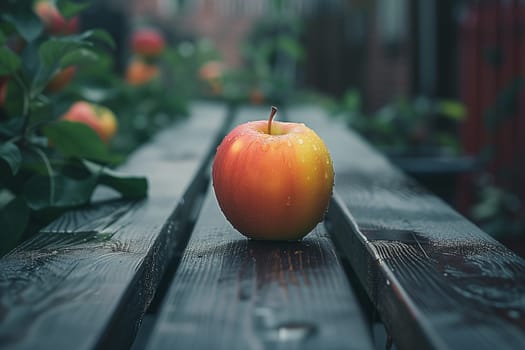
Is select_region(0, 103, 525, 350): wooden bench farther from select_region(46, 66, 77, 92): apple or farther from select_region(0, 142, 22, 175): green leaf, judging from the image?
select_region(46, 66, 77, 92): apple

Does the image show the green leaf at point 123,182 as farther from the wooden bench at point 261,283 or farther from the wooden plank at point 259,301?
the wooden plank at point 259,301

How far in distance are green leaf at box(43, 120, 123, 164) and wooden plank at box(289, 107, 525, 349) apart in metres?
0.46

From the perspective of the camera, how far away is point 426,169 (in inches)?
109

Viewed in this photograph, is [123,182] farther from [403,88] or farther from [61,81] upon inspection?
[403,88]

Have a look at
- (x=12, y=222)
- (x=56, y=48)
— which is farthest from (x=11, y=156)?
(x=56, y=48)

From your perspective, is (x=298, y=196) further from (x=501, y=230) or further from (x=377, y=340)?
(x=501, y=230)

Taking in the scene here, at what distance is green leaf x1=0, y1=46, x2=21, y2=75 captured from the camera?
116 centimetres

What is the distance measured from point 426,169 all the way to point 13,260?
7.08 ft

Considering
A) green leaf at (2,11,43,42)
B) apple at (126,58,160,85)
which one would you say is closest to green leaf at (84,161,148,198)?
green leaf at (2,11,43,42)

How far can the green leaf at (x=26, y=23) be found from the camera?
1.32m

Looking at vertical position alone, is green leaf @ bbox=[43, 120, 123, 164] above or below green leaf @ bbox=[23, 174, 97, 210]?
above

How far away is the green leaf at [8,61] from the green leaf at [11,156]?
0.17m

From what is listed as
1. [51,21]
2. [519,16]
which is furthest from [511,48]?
[51,21]

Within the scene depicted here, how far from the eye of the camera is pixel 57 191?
1.21 m
